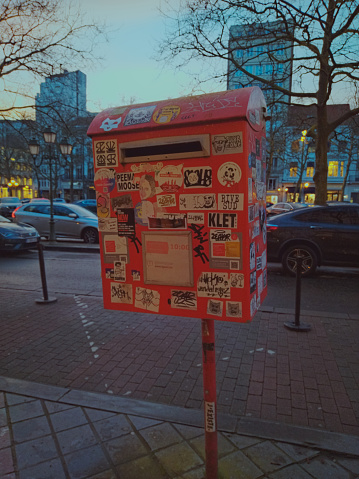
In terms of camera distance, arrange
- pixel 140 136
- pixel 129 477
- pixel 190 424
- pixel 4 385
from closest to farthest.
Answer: pixel 140 136, pixel 129 477, pixel 190 424, pixel 4 385

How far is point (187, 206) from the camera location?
1.81m

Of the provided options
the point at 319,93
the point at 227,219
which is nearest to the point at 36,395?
the point at 227,219

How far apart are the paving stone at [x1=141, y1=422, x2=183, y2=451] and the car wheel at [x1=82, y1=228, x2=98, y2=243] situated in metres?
11.3

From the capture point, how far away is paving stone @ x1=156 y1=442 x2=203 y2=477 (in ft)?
7.05

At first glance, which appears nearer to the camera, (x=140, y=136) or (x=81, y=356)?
(x=140, y=136)

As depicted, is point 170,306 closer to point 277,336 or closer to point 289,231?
point 277,336

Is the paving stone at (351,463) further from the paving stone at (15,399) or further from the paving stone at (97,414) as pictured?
the paving stone at (15,399)

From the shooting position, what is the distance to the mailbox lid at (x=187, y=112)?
1.67 metres

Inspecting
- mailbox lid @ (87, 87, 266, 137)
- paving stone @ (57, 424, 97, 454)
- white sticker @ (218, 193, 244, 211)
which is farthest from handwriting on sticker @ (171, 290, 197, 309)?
paving stone @ (57, 424, 97, 454)

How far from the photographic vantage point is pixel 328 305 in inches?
228

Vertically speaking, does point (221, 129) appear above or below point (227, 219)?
above

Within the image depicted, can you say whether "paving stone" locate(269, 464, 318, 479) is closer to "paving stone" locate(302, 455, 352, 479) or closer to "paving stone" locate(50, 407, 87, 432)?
"paving stone" locate(302, 455, 352, 479)

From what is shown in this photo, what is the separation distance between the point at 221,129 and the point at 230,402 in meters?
2.38

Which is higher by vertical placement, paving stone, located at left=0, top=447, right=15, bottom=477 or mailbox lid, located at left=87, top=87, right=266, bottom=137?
mailbox lid, located at left=87, top=87, right=266, bottom=137
